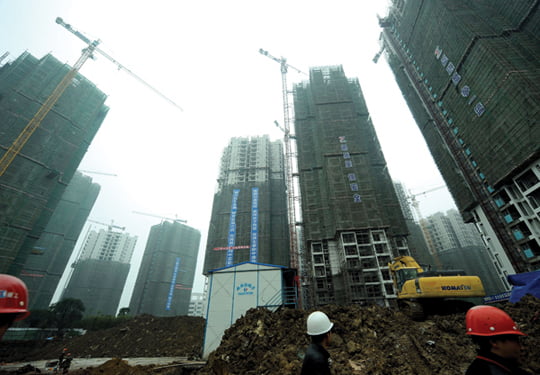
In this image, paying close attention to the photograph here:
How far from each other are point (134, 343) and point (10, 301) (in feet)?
101

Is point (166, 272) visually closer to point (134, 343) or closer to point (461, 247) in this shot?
point (134, 343)

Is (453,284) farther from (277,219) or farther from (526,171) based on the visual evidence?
(277,219)

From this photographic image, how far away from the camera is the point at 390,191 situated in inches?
1503

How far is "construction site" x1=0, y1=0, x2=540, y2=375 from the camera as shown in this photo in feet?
29.9

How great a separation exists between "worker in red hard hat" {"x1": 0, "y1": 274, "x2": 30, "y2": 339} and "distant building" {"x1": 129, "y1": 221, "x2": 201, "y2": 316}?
71.3 m

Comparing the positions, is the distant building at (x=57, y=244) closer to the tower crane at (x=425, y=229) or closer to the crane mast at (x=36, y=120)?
the crane mast at (x=36, y=120)

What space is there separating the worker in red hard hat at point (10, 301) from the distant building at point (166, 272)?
234ft

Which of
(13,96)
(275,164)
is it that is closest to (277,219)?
(275,164)

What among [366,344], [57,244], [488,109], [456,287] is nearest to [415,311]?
[456,287]

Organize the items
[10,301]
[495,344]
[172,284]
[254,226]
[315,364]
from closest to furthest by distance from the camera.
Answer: [495,344] < [10,301] < [315,364] < [254,226] < [172,284]

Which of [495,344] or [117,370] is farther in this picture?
[117,370]

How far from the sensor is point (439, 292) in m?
9.58

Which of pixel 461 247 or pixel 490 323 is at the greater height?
pixel 461 247

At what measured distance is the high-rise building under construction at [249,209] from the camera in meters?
40.7
